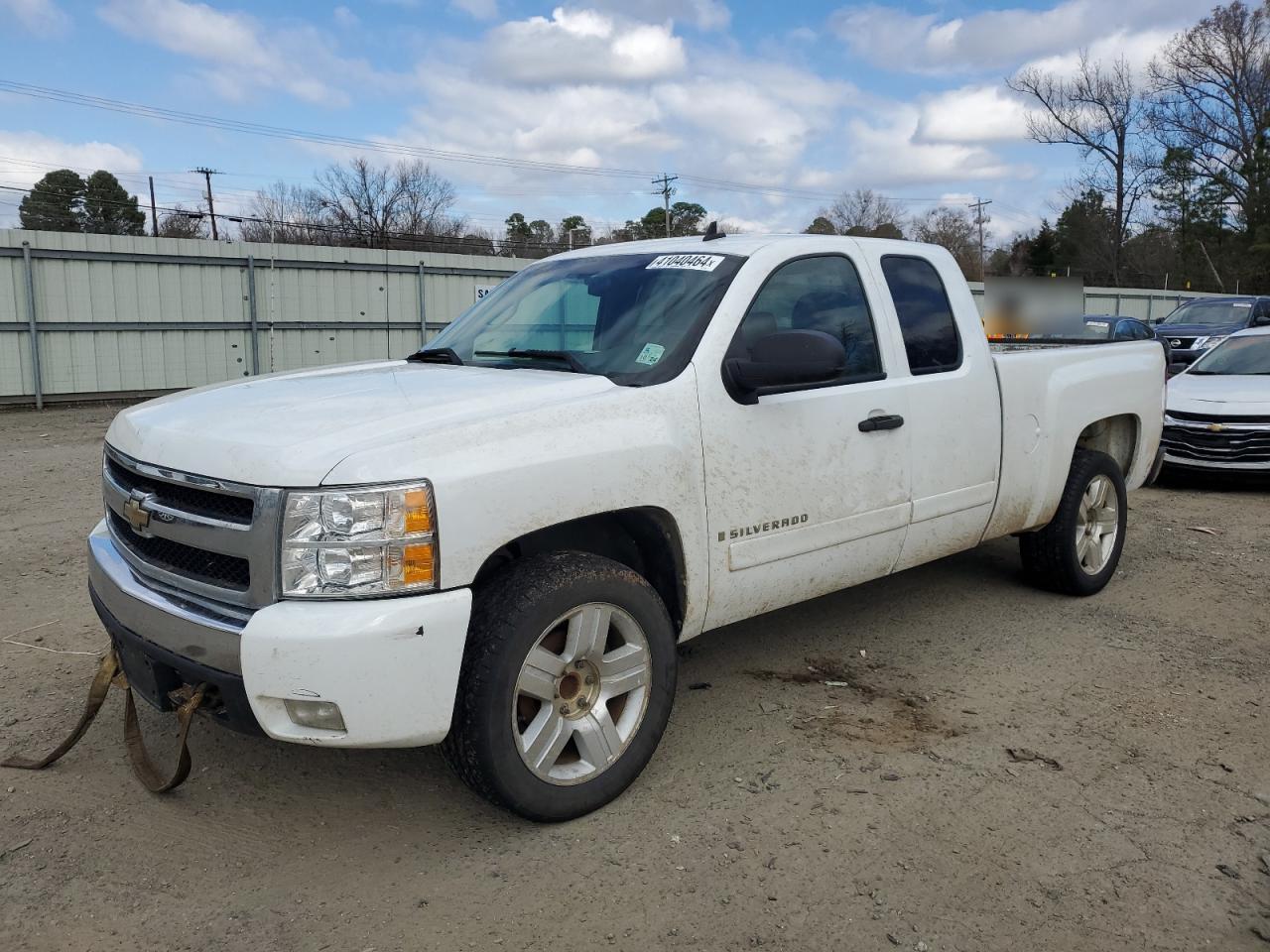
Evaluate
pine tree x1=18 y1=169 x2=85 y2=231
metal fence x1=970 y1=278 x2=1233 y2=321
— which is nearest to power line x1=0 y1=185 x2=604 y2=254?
pine tree x1=18 y1=169 x2=85 y2=231

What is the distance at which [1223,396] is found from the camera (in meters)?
9.25

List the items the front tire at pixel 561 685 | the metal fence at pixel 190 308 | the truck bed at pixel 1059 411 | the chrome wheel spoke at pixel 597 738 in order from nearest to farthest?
the front tire at pixel 561 685, the chrome wheel spoke at pixel 597 738, the truck bed at pixel 1059 411, the metal fence at pixel 190 308

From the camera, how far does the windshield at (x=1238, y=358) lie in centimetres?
1004

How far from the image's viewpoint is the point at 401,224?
50.6 metres

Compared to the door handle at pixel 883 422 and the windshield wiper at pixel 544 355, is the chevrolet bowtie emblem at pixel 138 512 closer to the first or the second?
the windshield wiper at pixel 544 355

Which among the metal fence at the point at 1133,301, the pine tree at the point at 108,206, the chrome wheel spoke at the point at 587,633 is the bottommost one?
the chrome wheel spoke at the point at 587,633

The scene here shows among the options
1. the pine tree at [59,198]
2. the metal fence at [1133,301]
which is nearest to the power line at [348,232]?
the pine tree at [59,198]

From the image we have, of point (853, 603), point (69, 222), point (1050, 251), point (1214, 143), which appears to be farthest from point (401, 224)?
point (853, 603)

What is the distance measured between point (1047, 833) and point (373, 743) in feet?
6.79

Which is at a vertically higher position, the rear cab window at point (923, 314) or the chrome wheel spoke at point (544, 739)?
the rear cab window at point (923, 314)

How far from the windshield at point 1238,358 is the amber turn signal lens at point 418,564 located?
977 centimetres

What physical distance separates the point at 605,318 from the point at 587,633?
4.37 feet

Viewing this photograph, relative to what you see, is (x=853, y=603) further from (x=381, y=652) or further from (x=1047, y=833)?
(x=381, y=652)

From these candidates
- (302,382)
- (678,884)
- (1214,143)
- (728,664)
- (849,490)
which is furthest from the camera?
(1214,143)
